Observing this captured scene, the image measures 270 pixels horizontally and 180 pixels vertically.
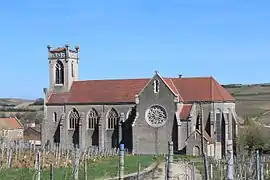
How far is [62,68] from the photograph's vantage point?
261ft

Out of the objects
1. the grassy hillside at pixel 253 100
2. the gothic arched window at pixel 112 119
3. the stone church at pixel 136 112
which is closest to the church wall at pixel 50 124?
the stone church at pixel 136 112

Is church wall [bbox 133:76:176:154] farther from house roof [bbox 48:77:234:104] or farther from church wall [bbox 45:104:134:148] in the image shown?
church wall [bbox 45:104:134:148]

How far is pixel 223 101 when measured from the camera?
70188 millimetres

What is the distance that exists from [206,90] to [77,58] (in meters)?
19.1

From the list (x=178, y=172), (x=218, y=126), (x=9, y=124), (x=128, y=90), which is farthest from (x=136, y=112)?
(x=9, y=124)

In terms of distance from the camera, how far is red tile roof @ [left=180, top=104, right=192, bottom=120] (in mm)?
69000

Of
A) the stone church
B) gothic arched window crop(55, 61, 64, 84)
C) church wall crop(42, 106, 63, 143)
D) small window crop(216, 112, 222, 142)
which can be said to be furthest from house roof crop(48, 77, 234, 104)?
small window crop(216, 112, 222, 142)

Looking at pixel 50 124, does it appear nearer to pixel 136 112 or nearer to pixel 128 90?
Answer: pixel 128 90

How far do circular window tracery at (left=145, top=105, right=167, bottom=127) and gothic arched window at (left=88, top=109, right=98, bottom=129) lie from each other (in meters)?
8.31

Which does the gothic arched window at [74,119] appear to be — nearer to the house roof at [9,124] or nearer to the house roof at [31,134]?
the house roof at [31,134]

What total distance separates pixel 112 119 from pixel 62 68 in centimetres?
1007

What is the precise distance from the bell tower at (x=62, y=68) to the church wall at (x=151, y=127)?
12.4 metres

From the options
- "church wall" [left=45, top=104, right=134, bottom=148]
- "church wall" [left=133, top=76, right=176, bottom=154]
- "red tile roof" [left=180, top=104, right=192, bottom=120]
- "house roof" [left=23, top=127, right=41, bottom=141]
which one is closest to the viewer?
"red tile roof" [left=180, top=104, right=192, bottom=120]

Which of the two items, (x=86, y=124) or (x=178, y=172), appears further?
(x=86, y=124)
